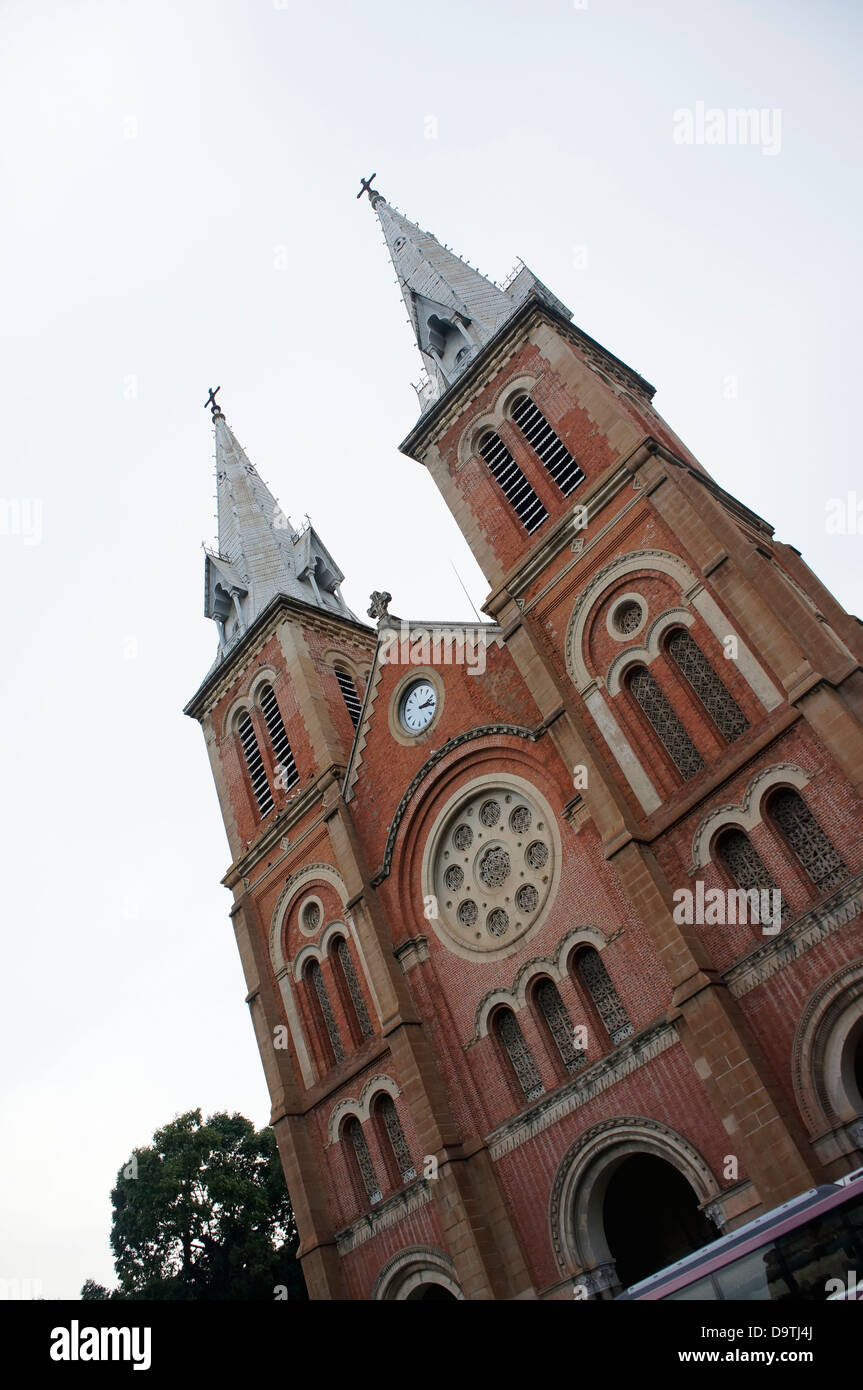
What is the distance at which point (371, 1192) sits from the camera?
21.3 m

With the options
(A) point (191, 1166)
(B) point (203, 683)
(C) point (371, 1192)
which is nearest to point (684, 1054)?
(C) point (371, 1192)

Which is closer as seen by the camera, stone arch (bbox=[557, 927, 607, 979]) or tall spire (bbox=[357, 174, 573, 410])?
stone arch (bbox=[557, 927, 607, 979])

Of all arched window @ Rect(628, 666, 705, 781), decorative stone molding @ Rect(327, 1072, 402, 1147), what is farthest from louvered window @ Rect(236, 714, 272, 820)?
arched window @ Rect(628, 666, 705, 781)

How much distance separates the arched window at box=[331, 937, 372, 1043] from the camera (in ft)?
74.7

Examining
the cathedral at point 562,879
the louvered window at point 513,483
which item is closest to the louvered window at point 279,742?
the cathedral at point 562,879

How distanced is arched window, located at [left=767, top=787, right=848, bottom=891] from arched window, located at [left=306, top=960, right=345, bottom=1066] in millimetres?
11603

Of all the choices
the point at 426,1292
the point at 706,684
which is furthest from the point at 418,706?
the point at 426,1292

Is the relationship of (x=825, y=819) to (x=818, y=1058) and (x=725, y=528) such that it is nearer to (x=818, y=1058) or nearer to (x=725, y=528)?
(x=818, y=1058)

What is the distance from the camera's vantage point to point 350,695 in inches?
1142

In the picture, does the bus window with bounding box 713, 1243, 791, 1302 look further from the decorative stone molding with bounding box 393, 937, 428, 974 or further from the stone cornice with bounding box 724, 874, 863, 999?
the decorative stone molding with bounding box 393, 937, 428, 974

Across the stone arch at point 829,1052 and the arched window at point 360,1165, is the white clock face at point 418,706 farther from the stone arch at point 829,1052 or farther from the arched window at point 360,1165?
the stone arch at point 829,1052

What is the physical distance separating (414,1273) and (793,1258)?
1152cm

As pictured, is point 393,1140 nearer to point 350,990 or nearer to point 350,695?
point 350,990
